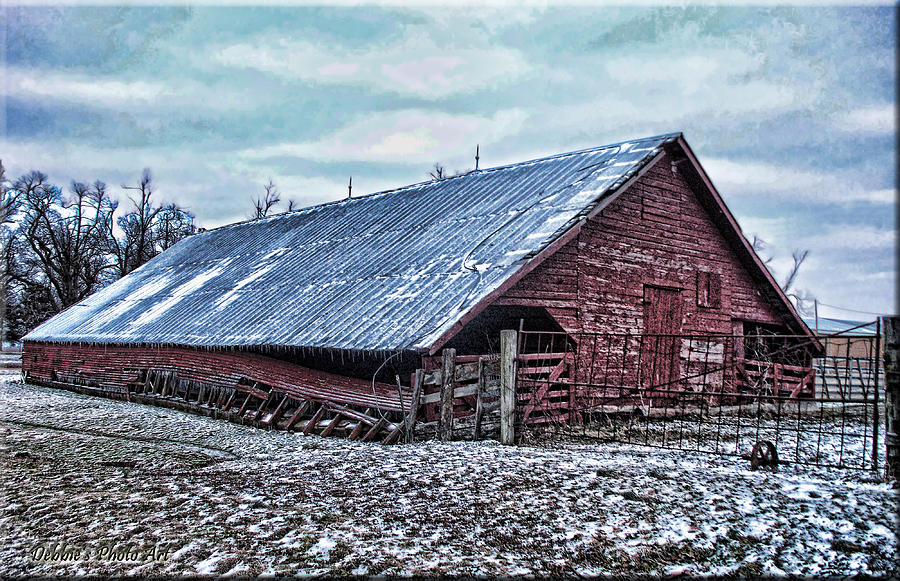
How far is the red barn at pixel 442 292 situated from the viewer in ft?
40.1

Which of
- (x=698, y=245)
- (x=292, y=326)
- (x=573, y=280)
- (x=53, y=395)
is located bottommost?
(x=53, y=395)

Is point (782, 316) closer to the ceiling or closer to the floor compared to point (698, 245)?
closer to the floor

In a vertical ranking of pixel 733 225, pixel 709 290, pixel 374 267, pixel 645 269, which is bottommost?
pixel 709 290

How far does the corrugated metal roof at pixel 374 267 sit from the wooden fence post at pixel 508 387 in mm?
922

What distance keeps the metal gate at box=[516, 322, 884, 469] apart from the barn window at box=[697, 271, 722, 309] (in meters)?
0.96

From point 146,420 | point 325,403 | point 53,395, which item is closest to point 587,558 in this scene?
point 325,403

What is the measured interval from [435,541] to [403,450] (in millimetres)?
4032

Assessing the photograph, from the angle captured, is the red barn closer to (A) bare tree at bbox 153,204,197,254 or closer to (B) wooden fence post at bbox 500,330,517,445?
(B) wooden fence post at bbox 500,330,517,445

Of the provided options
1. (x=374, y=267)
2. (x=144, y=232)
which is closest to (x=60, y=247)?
(x=144, y=232)

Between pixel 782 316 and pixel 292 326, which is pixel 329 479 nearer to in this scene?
pixel 292 326

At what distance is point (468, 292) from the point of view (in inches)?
461

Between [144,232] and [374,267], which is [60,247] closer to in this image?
[144,232]

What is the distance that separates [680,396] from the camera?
14.9 meters

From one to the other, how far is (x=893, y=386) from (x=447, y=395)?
229 inches
